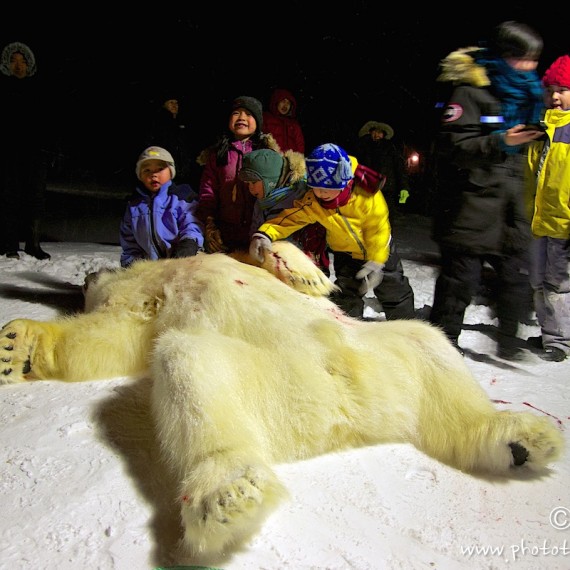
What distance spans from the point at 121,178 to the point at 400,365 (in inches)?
523

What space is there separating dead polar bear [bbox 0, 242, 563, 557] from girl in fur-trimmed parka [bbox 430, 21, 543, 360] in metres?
1.20

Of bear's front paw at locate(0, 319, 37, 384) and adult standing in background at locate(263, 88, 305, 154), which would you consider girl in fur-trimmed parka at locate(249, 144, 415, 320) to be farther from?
adult standing in background at locate(263, 88, 305, 154)

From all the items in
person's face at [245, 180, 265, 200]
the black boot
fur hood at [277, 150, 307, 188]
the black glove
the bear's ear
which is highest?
fur hood at [277, 150, 307, 188]

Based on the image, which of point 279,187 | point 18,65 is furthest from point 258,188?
point 18,65

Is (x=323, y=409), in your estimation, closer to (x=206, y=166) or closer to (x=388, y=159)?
(x=206, y=166)

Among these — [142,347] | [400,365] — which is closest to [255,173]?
[142,347]

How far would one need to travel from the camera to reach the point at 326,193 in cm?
308

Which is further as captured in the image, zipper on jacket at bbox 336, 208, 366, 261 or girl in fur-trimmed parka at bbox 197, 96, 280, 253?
girl in fur-trimmed parka at bbox 197, 96, 280, 253

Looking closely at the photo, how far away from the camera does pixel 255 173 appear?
3.58 metres

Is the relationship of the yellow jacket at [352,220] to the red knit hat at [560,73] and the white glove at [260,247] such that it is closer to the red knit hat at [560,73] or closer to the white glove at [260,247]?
the white glove at [260,247]

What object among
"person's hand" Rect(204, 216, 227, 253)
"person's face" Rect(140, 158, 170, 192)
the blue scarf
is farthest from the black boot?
the blue scarf

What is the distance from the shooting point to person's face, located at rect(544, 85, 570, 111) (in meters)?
3.47

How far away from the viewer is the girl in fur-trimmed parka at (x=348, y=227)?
2965 mm
